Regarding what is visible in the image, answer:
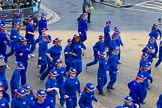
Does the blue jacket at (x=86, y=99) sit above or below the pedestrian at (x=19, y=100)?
below

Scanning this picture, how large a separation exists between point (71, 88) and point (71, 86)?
87mm

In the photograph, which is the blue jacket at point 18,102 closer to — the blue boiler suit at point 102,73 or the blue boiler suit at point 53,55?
the blue boiler suit at point 102,73

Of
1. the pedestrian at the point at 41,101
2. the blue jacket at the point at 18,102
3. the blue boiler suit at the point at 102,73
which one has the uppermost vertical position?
the pedestrian at the point at 41,101

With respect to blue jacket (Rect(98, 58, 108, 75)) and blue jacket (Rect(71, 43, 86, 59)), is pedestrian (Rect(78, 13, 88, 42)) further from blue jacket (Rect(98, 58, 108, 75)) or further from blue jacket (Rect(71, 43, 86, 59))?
blue jacket (Rect(98, 58, 108, 75))

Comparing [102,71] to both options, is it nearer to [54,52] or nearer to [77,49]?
[77,49]

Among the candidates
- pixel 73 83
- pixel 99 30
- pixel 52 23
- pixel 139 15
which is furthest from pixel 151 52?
pixel 139 15

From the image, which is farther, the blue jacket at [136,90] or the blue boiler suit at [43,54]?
the blue boiler suit at [43,54]

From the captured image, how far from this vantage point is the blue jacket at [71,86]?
546 inches

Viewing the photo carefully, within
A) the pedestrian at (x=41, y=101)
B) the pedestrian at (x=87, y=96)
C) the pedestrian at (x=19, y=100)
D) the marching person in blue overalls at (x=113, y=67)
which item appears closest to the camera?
the pedestrian at (x=41, y=101)

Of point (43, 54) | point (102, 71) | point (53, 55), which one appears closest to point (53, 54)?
point (53, 55)

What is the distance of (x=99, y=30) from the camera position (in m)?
28.0

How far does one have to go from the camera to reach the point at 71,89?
13.9m

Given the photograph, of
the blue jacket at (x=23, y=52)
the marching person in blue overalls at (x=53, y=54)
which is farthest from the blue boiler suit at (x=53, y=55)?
the blue jacket at (x=23, y=52)

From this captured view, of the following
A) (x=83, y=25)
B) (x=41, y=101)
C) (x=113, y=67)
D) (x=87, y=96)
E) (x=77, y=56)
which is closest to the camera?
(x=41, y=101)
